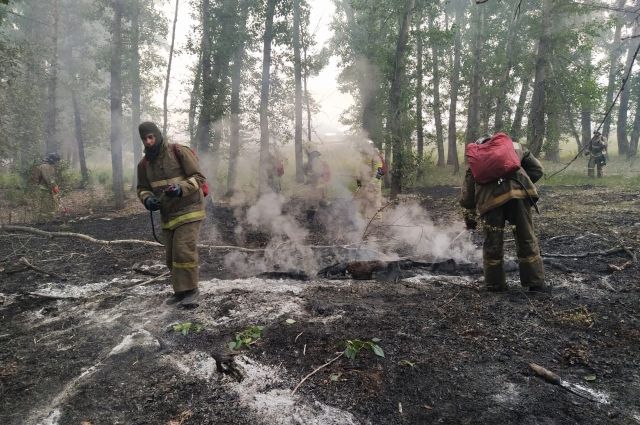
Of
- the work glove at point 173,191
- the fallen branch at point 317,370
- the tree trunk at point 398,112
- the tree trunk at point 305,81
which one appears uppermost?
the tree trunk at point 305,81

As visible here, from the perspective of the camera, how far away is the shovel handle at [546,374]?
2.77m

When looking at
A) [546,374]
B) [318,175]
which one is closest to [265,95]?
[318,175]

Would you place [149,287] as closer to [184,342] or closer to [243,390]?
[184,342]

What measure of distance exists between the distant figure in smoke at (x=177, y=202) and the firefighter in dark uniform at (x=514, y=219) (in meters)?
3.48

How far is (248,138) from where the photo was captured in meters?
19.4

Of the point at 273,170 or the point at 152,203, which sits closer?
the point at 152,203

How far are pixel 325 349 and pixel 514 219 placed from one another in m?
2.79

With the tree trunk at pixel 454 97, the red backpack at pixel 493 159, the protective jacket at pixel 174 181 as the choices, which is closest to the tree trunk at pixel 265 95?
the tree trunk at pixel 454 97

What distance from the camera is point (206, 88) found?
47.5ft

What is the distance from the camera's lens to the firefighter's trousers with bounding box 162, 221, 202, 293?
4.50 metres

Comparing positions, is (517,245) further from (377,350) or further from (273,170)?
(273,170)

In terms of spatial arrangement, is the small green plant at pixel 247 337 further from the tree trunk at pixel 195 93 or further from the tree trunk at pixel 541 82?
the tree trunk at pixel 195 93

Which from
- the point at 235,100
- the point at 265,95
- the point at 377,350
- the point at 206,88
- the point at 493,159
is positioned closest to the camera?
the point at 377,350

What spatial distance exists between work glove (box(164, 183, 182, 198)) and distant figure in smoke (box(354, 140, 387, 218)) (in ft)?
21.6
